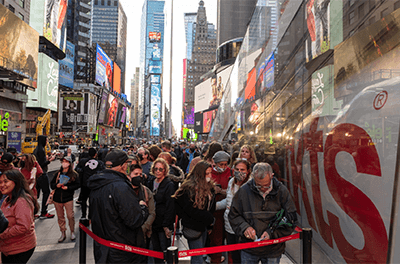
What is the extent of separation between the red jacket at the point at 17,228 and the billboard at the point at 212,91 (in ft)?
187

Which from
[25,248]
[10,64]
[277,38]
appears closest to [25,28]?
[10,64]

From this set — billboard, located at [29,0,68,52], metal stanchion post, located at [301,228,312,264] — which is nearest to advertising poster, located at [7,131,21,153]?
billboard, located at [29,0,68,52]

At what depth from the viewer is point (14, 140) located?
112 ft

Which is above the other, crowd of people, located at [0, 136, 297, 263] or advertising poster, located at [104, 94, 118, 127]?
advertising poster, located at [104, 94, 118, 127]

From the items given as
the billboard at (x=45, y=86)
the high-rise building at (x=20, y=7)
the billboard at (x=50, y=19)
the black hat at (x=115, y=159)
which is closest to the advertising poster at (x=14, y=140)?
the billboard at (x=45, y=86)

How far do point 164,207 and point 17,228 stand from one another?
180 centimetres

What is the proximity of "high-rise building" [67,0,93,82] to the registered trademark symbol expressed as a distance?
91.8 metres

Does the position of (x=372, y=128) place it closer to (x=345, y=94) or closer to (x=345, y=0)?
(x=345, y=94)

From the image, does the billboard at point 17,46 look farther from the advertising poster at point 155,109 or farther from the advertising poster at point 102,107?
the advertising poster at point 155,109

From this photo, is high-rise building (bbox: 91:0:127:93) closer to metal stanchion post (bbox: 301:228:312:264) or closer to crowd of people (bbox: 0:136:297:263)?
crowd of people (bbox: 0:136:297:263)

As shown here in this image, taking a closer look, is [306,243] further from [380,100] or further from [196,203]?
[380,100]

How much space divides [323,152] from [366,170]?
3.71 ft

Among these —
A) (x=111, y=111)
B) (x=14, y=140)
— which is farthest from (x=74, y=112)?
(x=14, y=140)

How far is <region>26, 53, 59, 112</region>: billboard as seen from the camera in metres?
44.2
